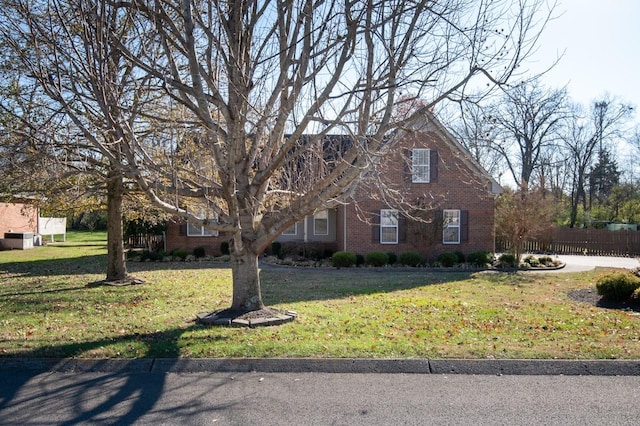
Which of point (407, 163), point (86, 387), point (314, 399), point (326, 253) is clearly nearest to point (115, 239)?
point (407, 163)

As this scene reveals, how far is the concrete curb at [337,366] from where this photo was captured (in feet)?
20.8

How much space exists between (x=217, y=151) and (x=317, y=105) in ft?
5.72

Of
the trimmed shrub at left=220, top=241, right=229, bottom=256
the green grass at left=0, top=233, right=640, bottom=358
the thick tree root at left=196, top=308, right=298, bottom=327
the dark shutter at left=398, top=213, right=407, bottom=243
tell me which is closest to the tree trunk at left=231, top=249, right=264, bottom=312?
the thick tree root at left=196, top=308, right=298, bottom=327

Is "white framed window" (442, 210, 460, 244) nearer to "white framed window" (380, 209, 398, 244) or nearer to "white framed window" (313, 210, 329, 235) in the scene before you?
"white framed window" (380, 209, 398, 244)

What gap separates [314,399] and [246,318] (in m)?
3.40

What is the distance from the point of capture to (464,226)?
2322 cm

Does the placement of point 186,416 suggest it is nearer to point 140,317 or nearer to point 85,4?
point 140,317

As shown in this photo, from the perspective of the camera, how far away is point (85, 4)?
773 centimetres

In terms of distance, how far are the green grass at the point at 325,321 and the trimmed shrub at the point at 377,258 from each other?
4655mm

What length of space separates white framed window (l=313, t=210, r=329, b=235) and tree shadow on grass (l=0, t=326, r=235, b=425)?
19.3 meters

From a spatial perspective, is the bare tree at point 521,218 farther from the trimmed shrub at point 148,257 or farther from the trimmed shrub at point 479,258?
the trimmed shrub at point 148,257

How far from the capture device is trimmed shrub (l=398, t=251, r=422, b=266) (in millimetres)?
21875

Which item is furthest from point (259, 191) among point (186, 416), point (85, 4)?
point (186, 416)

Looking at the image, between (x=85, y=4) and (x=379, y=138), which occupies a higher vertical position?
(x=85, y=4)
